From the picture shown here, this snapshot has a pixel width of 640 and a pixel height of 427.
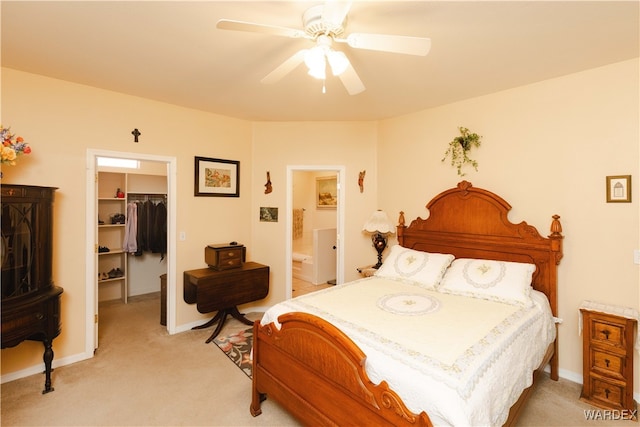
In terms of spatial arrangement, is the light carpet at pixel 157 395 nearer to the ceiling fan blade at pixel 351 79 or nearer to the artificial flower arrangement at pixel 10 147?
the artificial flower arrangement at pixel 10 147

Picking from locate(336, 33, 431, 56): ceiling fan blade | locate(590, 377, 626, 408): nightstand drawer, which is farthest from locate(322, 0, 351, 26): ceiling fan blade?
locate(590, 377, 626, 408): nightstand drawer

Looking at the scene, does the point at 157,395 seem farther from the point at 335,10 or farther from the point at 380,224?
the point at 335,10

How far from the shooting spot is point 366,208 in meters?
4.09

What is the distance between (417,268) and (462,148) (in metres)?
1.37

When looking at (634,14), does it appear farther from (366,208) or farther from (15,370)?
(15,370)

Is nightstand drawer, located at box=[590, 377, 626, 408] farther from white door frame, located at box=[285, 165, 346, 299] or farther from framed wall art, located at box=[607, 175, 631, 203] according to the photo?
white door frame, located at box=[285, 165, 346, 299]

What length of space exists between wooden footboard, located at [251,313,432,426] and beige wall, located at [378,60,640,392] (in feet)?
7.12

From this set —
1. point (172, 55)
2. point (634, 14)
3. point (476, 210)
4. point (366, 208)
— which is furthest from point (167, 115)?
point (634, 14)

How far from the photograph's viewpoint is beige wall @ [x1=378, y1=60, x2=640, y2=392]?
237cm

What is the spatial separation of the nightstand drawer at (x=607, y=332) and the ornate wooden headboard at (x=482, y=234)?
34cm

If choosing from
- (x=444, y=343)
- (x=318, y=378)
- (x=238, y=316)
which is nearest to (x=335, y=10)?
(x=444, y=343)

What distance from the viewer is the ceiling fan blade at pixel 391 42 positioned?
148cm

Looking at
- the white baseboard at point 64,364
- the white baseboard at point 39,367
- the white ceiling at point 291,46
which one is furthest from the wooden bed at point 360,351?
the white baseboard at point 39,367

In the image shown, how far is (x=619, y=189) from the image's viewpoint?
2.39m
